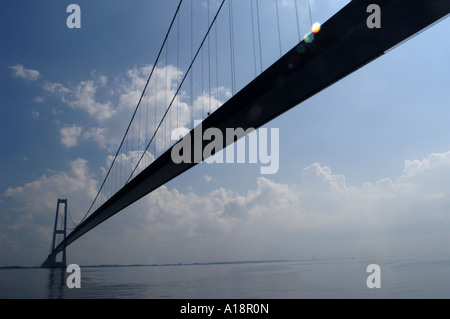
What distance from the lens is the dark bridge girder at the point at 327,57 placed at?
516cm

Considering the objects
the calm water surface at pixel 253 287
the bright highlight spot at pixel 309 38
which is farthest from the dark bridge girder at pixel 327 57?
the calm water surface at pixel 253 287

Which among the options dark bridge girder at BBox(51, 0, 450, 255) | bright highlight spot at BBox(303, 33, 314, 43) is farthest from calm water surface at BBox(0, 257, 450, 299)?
bright highlight spot at BBox(303, 33, 314, 43)

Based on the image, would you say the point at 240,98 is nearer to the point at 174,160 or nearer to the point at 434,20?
the point at 434,20

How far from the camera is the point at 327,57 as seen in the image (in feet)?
20.7

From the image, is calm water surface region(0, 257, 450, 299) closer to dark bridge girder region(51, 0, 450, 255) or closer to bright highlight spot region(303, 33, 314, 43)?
dark bridge girder region(51, 0, 450, 255)

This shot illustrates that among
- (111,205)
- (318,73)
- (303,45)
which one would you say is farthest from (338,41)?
→ (111,205)

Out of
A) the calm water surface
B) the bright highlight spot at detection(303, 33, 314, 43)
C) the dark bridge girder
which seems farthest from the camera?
the calm water surface

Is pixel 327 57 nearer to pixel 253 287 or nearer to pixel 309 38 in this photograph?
pixel 309 38

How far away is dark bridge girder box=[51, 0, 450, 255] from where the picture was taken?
5156 mm

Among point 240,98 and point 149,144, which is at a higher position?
point 149,144

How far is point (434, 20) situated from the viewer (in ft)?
17.0

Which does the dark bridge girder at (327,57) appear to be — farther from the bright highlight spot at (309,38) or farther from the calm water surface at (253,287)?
the calm water surface at (253,287)
